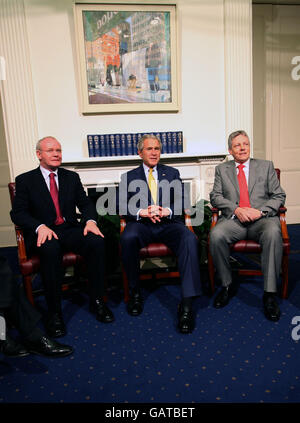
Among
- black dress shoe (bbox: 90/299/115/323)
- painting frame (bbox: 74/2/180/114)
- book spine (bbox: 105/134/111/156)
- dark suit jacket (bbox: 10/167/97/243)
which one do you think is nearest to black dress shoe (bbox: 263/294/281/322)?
black dress shoe (bbox: 90/299/115/323)

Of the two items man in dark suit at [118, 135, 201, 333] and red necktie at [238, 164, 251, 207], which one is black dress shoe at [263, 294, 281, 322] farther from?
red necktie at [238, 164, 251, 207]

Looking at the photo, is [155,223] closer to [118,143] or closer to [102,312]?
[102,312]

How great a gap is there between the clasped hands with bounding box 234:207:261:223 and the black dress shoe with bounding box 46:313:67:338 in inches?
61.0

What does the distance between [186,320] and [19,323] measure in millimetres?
1045

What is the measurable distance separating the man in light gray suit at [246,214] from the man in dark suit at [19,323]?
1226 millimetres

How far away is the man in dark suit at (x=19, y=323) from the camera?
1.83 m

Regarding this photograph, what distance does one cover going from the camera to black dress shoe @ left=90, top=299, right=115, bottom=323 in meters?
2.32

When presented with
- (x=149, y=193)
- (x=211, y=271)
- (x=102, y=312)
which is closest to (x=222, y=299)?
(x=211, y=271)

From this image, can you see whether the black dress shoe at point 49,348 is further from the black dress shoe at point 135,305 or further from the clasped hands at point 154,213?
the clasped hands at point 154,213

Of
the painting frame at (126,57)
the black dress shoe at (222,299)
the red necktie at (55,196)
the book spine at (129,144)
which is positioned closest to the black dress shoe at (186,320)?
the black dress shoe at (222,299)

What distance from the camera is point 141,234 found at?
2.53 m

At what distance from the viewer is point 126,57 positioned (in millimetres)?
3674

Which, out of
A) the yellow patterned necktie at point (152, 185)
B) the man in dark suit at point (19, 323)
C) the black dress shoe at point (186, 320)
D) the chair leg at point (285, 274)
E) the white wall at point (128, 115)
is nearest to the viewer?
the man in dark suit at point (19, 323)
